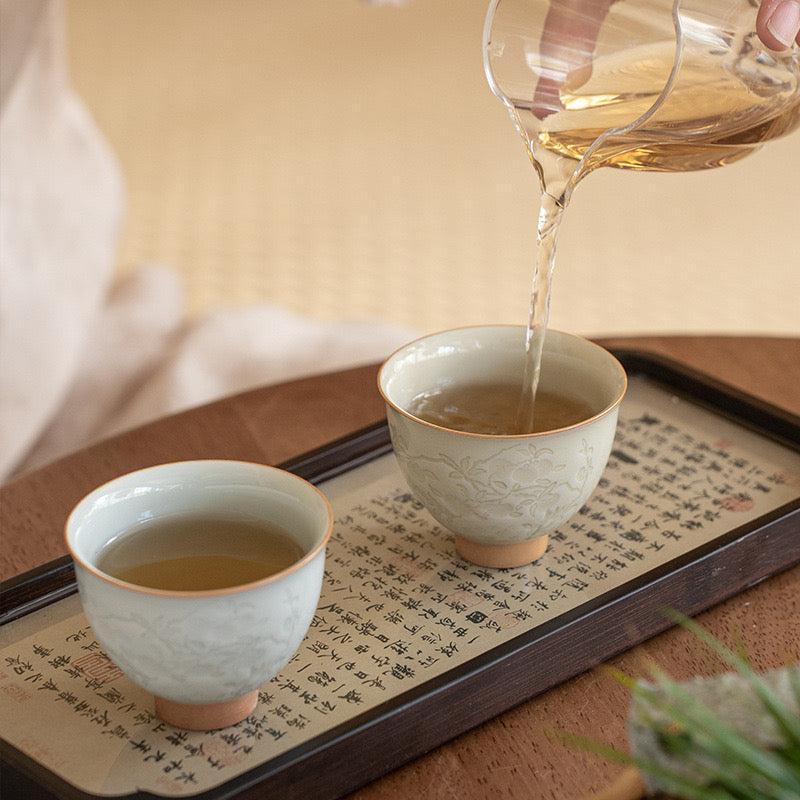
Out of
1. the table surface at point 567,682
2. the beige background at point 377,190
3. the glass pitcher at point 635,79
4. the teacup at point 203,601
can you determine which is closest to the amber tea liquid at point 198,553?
the teacup at point 203,601

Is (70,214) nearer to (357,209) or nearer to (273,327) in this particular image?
(273,327)

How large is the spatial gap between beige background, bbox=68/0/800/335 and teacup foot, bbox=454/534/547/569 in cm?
109

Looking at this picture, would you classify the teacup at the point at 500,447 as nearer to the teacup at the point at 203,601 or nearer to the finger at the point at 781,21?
the teacup at the point at 203,601

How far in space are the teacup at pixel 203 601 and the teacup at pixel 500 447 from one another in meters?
0.09

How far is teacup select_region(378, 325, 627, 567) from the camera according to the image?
0.50 meters

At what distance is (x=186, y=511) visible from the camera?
0.46 meters

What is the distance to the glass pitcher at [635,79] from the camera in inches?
22.8

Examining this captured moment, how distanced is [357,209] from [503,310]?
18.4 inches

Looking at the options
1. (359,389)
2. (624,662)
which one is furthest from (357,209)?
(624,662)

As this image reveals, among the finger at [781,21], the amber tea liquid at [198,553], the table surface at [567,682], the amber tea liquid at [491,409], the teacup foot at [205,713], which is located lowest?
the table surface at [567,682]

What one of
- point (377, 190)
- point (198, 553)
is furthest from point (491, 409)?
point (377, 190)

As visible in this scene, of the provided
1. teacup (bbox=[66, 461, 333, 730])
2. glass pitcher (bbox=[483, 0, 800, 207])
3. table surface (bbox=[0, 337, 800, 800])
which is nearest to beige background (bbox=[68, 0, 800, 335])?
table surface (bbox=[0, 337, 800, 800])

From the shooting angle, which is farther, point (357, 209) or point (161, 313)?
point (357, 209)

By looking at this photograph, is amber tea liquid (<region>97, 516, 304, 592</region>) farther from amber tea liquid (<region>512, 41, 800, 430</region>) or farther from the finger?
the finger
